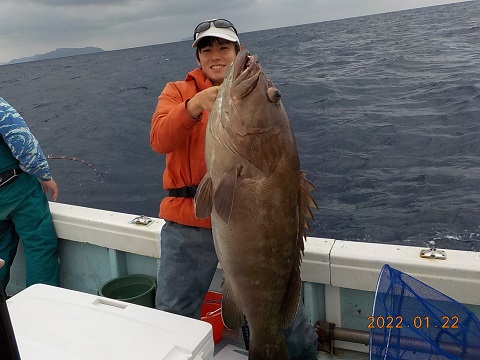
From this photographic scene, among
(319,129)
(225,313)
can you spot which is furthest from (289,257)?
(319,129)

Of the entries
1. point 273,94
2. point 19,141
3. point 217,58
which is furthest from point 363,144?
point 273,94

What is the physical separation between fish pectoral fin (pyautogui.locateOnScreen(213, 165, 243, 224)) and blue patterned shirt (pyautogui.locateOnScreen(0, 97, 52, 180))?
2.84 m

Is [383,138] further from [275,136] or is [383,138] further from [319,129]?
[275,136]

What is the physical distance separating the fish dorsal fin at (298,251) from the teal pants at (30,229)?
9.27 feet

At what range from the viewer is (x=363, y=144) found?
10.8m

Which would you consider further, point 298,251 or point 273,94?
point 298,251

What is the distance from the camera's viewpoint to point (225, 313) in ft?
8.63

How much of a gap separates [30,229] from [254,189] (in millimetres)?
3033

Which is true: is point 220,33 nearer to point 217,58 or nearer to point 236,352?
point 217,58

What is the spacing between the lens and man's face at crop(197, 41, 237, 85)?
3.00 metres

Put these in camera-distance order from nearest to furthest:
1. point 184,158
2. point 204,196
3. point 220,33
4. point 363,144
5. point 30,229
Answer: point 204,196 < point 220,33 < point 184,158 < point 30,229 < point 363,144

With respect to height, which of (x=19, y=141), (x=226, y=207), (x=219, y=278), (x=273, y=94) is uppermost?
(x=273, y=94)

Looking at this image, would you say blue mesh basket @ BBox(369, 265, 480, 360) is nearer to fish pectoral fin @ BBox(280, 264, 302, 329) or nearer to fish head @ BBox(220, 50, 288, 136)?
fish pectoral fin @ BBox(280, 264, 302, 329)

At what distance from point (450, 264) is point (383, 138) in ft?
27.4
